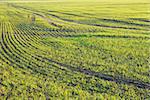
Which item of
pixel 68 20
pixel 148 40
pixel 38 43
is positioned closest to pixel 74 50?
pixel 38 43

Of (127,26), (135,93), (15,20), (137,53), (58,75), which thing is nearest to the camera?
(135,93)

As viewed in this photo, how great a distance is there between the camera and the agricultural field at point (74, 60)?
15164 mm

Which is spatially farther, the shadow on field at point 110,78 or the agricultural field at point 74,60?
the shadow on field at point 110,78

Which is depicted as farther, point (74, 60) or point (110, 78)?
point (74, 60)

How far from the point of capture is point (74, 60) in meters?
19.9

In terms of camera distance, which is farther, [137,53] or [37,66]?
[137,53]

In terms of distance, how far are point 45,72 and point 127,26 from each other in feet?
55.2

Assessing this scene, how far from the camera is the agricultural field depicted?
49.8 feet

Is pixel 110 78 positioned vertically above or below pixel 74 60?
below

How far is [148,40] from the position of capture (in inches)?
987

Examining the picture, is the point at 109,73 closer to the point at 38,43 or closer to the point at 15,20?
the point at 38,43

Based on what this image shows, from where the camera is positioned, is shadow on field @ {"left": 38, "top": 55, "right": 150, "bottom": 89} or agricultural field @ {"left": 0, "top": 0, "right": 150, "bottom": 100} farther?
shadow on field @ {"left": 38, "top": 55, "right": 150, "bottom": 89}

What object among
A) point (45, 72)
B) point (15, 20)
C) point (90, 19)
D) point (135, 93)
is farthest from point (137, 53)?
point (15, 20)

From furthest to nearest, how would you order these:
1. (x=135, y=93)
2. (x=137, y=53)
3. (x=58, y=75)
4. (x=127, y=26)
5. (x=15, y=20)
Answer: (x=15, y=20)
(x=127, y=26)
(x=137, y=53)
(x=58, y=75)
(x=135, y=93)
